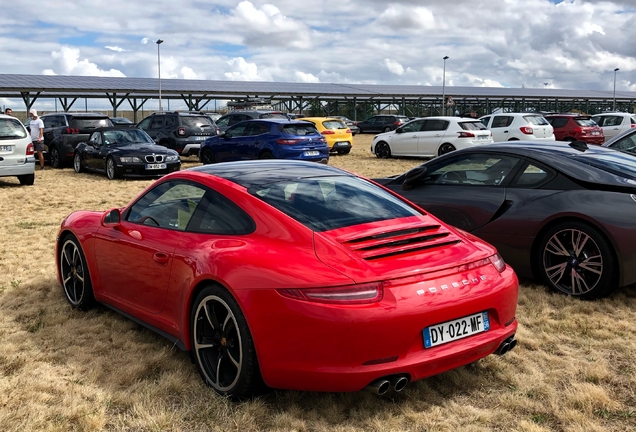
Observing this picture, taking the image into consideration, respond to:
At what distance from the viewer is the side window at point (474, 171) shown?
20.2 feet

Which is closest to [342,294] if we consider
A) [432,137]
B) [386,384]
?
[386,384]

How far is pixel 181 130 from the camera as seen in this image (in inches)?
805

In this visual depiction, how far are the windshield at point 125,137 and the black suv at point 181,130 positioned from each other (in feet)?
10.3

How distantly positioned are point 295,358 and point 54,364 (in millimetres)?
1975

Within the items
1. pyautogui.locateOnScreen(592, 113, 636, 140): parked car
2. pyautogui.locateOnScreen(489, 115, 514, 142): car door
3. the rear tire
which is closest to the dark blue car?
the rear tire

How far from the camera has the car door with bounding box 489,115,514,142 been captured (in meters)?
21.7

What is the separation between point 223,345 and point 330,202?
3.57ft

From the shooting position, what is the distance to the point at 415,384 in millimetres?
3799

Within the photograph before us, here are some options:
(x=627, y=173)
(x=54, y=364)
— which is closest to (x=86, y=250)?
(x=54, y=364)

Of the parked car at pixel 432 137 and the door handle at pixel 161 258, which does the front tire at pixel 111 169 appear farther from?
the door handle at pixel 161 258

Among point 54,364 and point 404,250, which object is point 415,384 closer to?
point 404,250

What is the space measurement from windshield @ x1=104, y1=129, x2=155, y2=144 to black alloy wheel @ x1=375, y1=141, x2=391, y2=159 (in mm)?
8762

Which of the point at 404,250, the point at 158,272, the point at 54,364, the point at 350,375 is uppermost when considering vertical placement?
the point at 404,250

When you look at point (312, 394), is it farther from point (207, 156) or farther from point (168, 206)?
point (207, 156)
